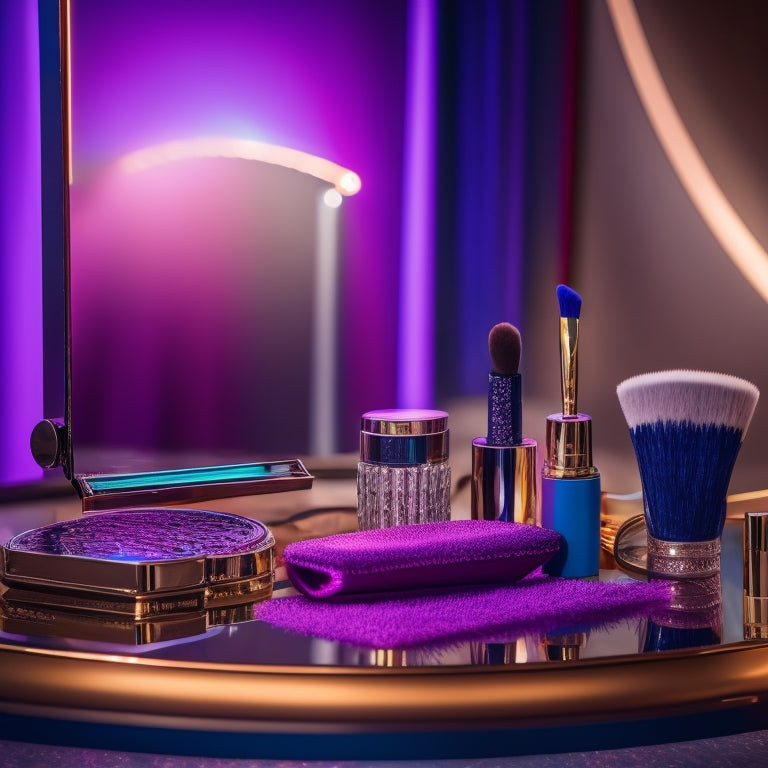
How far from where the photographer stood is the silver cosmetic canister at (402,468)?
0.65 m

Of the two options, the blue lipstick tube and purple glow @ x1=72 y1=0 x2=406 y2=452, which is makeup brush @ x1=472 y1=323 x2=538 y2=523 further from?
purple glow @ x1=72 y1=0 x2=406 y2=452

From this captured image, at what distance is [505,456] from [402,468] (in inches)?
2.7

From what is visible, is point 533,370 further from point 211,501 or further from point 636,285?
point 211,501

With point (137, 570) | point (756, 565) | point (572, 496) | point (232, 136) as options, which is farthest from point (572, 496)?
point (232, 136)

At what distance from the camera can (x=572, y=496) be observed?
606 millimetres

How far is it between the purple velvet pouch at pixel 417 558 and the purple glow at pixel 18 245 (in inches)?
11.2

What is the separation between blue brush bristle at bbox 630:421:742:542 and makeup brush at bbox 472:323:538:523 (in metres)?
0.07

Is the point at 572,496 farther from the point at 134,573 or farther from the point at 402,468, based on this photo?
the point at 134,573

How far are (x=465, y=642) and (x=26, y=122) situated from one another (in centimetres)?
48

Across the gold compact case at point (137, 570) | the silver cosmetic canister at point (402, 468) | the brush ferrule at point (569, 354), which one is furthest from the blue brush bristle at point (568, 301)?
the gold compact case at point (137, 570)

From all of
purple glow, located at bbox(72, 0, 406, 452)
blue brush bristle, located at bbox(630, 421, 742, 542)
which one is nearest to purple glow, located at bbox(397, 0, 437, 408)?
purple glow, located at bbox(72, 0, 406, 452)

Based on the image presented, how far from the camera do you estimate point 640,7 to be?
2.53 feet

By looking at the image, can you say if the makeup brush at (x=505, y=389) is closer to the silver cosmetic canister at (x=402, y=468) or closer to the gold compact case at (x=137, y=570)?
the silver cosmetic canister at (x=402, y=468)

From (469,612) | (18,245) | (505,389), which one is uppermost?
(18,245)
